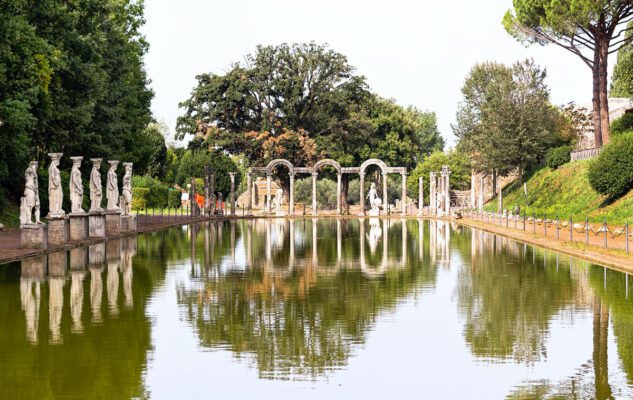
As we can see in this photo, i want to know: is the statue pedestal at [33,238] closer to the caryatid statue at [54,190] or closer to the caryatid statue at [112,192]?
the caryatid statue at [54,190]

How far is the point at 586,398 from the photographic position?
9461 millimetres

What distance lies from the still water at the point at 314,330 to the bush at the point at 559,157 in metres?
47.6

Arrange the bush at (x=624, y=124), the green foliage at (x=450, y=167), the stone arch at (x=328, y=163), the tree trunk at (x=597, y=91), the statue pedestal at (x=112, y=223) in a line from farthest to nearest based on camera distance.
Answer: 1. the green foliage at (x=450, y=167)
2. the stone arch at (x=328, y=163)
3. the tree trunk at (x=597, y=91)
4. the bush at (x=624, y=124)
5. the statue pedestal at (x=112, y=223)

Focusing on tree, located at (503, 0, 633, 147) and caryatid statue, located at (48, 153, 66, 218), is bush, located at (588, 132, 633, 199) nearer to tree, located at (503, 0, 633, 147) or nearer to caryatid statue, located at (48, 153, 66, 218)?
tree, located at (503, 0, 633, 147)

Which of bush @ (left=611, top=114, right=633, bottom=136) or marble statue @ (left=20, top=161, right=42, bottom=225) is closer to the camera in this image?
marble statue @ (left=20, top=161, right=42, bottom=225)

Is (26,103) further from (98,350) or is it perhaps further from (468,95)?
(468,95)

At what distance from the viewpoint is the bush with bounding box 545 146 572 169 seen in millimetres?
72000

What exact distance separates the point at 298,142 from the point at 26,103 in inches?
1915

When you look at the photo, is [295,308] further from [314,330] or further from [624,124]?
[624,124]

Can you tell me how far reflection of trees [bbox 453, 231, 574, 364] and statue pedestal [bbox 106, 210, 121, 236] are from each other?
54.3 feet

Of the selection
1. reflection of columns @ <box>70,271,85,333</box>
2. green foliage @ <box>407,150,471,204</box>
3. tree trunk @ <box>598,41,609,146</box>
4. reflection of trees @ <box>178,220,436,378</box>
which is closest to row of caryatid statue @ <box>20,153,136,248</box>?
reflection of columns @ <box>70,271,85,333</box>

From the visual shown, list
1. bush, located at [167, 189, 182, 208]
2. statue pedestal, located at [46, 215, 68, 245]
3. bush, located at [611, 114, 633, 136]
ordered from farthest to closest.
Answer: bush, located at [167, 189, 182, 208] → bush, located at [611, 114, 633, 136] → statue pedestal, located at [46, 215, 68, 245]

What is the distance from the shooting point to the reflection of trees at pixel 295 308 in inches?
474

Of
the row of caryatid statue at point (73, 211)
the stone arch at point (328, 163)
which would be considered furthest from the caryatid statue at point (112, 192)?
the stone arch at point (328, 163)
